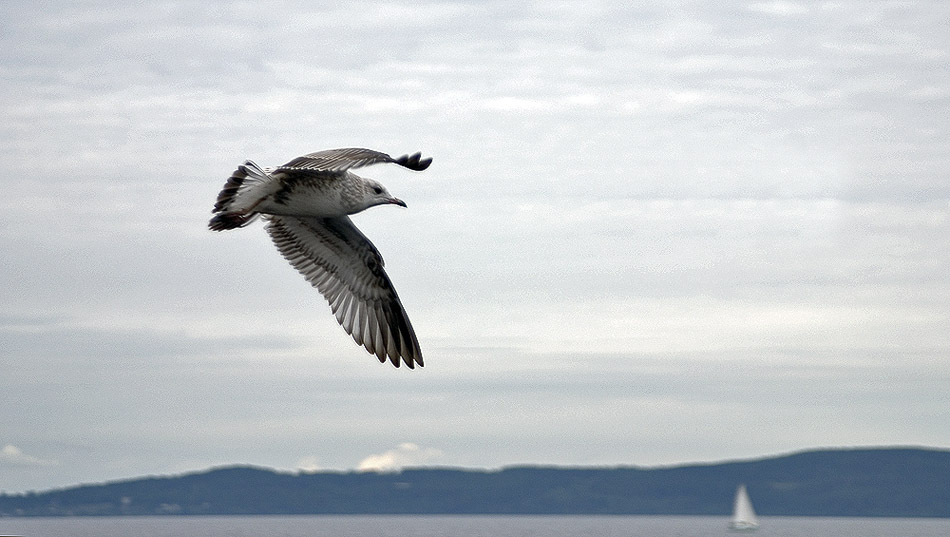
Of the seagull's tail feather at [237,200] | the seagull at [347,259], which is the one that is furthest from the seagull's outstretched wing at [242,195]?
the seagull at [347,259]

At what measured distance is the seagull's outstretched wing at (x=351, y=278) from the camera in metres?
19.0

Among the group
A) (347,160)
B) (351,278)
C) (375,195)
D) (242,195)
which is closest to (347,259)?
(351,278)

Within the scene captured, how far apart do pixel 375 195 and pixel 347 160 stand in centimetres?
228

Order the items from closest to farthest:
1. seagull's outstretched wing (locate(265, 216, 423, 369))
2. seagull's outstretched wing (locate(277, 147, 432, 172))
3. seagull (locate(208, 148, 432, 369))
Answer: seagull's outstretched wing (locate(277, 147, 432, 172)) → seagull (locate(208, 148, 432, 369)) → seagull's outstretched wing (locate(265, 216, 423, 369))

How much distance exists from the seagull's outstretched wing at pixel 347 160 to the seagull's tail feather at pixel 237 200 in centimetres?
44

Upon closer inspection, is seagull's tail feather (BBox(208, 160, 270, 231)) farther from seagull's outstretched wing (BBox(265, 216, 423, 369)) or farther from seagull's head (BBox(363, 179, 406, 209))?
seagull's outstretched wing (BBox(265, 216, 423, 369))

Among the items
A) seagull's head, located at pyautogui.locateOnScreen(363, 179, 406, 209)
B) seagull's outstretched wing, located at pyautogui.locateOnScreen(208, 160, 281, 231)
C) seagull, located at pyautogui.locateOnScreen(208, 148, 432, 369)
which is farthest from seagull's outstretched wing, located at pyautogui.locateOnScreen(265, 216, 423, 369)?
seagull's outstretched wing, located at pyautogui.locateOnScreen(208, 160, 281, 231)

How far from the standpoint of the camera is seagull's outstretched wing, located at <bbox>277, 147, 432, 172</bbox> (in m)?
14.9

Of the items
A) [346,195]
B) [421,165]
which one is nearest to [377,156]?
[421,165]

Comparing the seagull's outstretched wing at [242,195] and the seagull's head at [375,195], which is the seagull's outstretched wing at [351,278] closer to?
the seagull's head at [375,195]

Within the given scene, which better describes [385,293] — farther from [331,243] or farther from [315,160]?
[315,160]

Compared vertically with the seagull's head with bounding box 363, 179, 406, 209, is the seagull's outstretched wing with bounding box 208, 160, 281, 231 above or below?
below

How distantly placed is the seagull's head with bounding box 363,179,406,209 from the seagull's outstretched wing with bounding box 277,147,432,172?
Result: 1.08m

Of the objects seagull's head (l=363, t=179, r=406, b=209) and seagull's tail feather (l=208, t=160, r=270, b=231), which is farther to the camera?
seagull's head (l=363, t=179, r=406, b=209)
